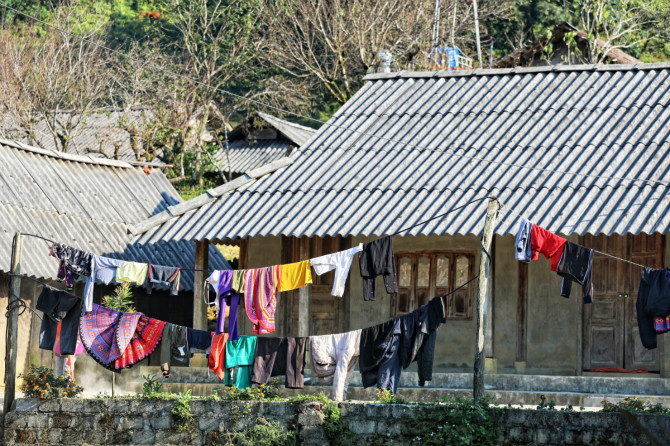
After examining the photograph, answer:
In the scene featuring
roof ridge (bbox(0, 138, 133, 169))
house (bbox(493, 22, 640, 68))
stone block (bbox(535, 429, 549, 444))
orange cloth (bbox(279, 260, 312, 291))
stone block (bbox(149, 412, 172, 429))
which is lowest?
stone block (bbox(149, 412, 172, 429))

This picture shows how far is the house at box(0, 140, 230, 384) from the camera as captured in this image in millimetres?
19203

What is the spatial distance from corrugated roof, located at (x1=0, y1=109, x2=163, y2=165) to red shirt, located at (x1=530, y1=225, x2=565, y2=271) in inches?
897

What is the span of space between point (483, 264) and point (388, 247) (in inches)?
53.6

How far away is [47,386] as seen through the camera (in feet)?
47.5

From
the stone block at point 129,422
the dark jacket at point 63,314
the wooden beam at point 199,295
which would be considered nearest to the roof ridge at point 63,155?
the wooden beam at point 199,295

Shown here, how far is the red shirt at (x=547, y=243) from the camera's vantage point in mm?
12992

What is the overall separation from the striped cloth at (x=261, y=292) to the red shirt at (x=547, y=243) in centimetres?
349

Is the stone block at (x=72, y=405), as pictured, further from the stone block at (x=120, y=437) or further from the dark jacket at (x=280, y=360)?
the dark jacket at (x=280, y=360)

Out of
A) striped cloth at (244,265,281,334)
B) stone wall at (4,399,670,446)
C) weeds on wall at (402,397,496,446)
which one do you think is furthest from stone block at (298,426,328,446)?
striped cloth at (244,265,281,334)

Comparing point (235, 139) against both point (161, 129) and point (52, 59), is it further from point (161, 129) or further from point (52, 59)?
point (52, 59)

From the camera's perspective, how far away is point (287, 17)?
3700 cm

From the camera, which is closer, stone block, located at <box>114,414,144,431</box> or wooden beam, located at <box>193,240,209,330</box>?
stone block, located at <box>114,414,144,431</box>

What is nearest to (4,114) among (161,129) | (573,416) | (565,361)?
(161,129)

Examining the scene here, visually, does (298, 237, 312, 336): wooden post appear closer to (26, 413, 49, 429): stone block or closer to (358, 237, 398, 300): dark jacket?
(358, 237, 398, 300): dark jacket
